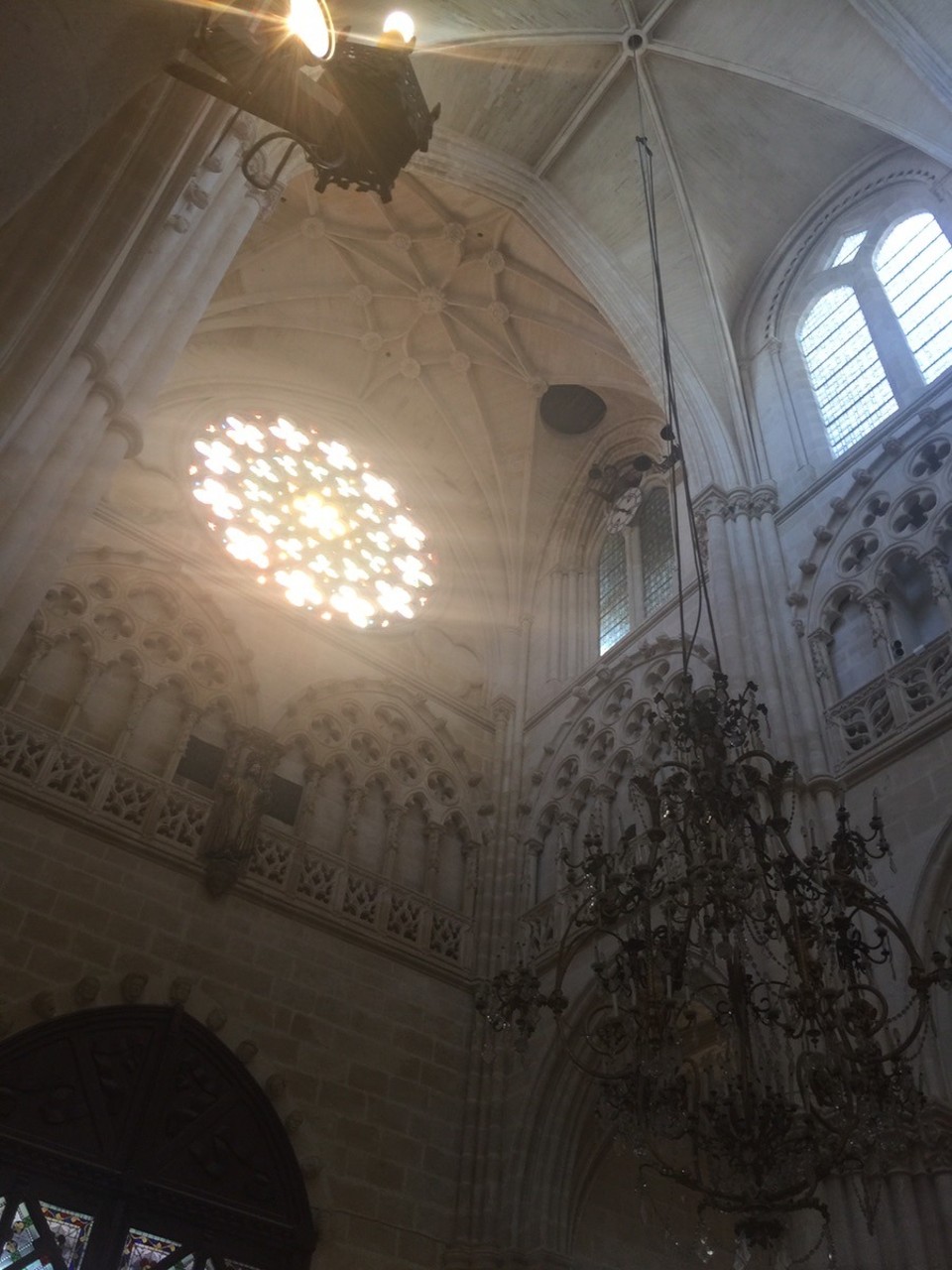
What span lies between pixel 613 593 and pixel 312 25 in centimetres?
1095

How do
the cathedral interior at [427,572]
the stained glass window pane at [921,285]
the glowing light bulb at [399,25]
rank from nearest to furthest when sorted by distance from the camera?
1. the glowing light bulb at [399,25]
2. the cathedral interior at [427,572]
3. the stained glass window pane at [921,285]

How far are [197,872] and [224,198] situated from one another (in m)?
5.68

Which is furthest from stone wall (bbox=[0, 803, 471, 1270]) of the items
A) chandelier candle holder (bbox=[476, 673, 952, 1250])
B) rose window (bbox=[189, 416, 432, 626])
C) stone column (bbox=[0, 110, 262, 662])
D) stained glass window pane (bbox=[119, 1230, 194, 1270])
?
rose window (bbox=[189, 416, 432, 626])

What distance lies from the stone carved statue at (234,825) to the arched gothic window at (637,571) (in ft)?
15.9

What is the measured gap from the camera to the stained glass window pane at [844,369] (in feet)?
36.2

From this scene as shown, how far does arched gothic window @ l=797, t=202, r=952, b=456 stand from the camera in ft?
35.3

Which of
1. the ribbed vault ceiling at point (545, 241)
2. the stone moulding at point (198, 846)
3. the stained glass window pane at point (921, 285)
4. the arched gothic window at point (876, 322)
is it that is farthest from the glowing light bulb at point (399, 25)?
the ribbed vault ceiling at point (545, 241)

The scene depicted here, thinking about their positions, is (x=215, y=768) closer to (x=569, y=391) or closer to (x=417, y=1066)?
(x=417, y=1066)

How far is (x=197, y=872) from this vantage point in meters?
9.63

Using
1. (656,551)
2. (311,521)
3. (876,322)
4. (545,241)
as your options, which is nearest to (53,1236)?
(311,521)

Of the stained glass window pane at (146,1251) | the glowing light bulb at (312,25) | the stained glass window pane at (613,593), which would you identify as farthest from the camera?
the stained glass window pane at (613,593)

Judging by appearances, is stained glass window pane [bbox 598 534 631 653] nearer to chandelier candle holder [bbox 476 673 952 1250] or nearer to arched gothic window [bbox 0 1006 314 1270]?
arched gothic window [bbox 0 1006 314 1270]

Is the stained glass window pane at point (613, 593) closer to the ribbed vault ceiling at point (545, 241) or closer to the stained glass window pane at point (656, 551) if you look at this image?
the stained glass window pane at point (656, 551)

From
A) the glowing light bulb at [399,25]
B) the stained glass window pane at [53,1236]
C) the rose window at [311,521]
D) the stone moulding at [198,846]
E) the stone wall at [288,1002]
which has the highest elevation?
the rose window at [311,521]
